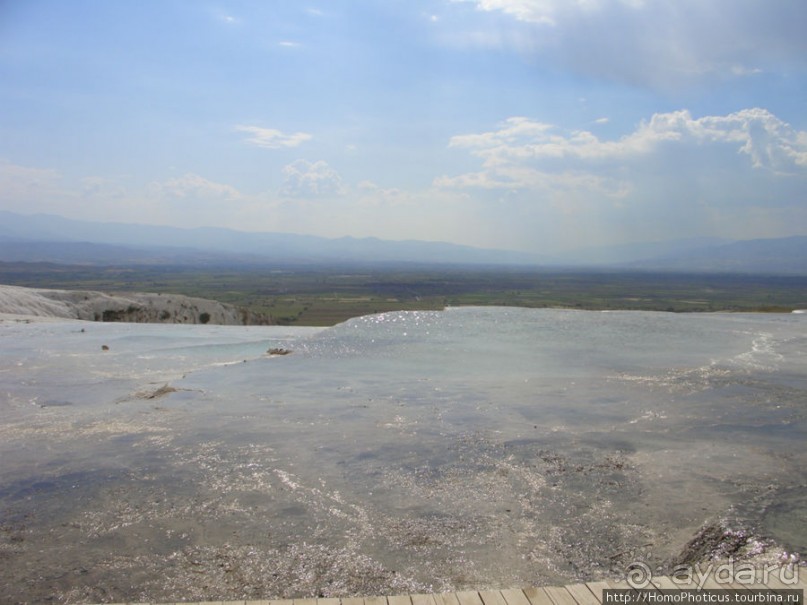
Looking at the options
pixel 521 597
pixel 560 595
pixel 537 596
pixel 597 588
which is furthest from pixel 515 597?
pixel 597 588

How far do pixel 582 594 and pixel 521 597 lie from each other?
17.8 inches

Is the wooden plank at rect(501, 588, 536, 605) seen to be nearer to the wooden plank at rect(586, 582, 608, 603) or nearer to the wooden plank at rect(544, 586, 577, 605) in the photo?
the wooden plank at rect(544, 586, 577, 605)

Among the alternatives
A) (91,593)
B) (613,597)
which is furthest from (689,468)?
(91,593)

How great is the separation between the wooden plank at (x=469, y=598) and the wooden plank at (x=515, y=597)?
0.20 meters

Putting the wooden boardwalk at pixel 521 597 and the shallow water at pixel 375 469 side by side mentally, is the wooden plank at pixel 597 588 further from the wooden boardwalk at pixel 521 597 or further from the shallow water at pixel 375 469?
the shallow water at pixel 375 469

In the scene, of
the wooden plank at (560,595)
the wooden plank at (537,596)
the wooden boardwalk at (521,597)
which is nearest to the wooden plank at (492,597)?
the wooden boardwalk at (521,597)

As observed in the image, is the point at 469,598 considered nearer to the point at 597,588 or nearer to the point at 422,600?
the point at 422,600

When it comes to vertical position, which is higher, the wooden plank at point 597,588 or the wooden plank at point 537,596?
the wooden plank at point 597,588

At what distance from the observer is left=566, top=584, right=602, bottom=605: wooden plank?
4.43m

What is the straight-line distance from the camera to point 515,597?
450 cm

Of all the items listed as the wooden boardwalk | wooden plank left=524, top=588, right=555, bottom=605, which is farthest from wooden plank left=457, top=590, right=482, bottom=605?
wooden plank left=524, top=588, right=555, bottom=605

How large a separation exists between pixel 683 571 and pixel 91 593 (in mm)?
4843

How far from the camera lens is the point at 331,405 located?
36.1 feet

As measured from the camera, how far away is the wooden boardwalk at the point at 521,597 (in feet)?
14.5
